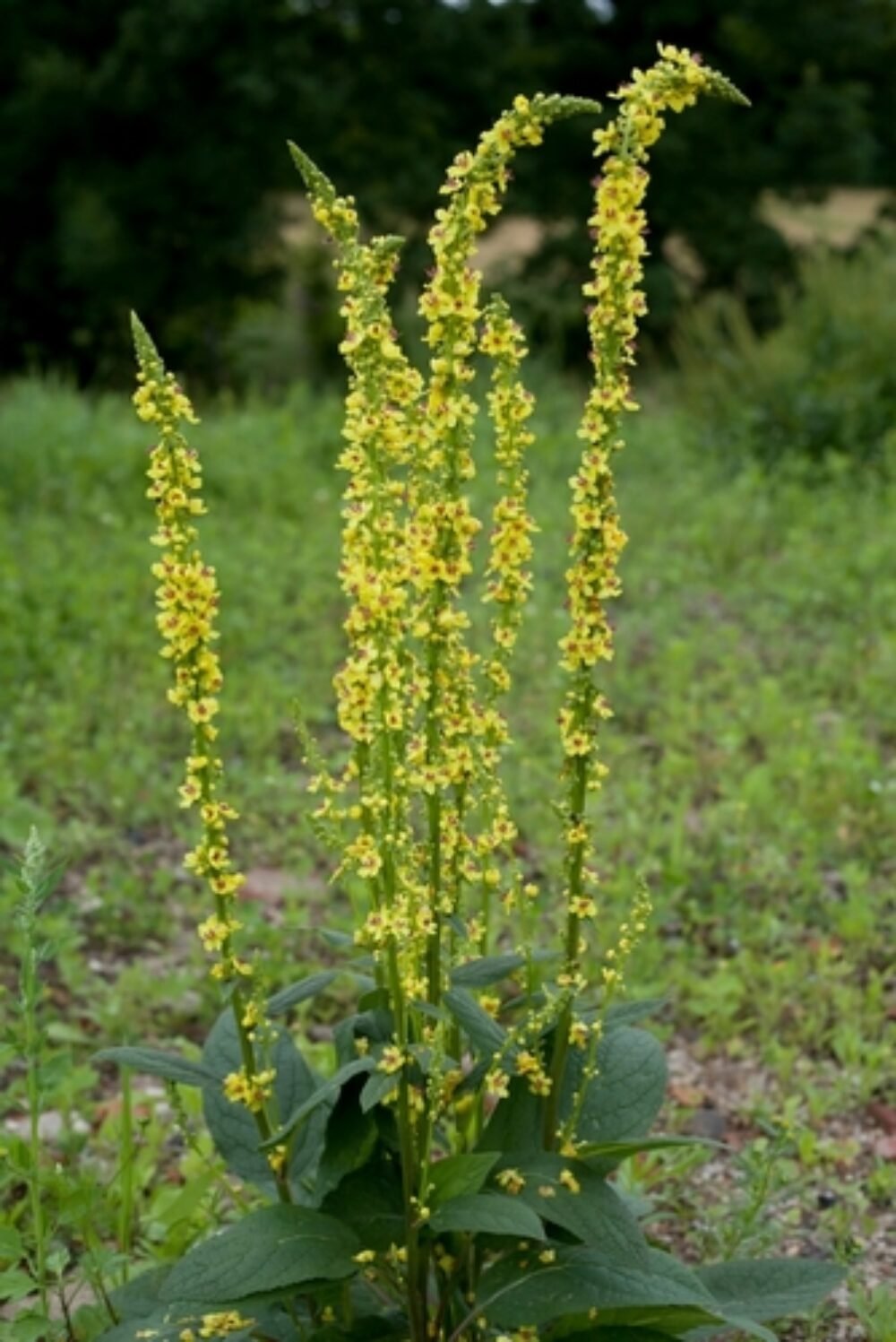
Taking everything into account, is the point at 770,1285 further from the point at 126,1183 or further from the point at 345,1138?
the point at 126,1183

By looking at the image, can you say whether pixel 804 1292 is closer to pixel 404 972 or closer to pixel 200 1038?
pixel 404 972

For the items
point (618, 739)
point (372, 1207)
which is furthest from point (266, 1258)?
point (618, 739)

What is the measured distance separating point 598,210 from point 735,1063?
2.18 meters

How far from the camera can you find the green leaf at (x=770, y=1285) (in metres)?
2.12

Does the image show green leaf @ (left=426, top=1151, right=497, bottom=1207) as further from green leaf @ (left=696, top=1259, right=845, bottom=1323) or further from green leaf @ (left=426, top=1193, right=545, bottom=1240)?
green leaf @ (left=696, top=1259, right=845, bottom=1323)

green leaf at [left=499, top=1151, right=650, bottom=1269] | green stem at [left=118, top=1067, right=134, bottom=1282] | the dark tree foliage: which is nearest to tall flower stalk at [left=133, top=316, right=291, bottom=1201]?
green leaf at [left=499, top=1151, right=650, bottom=1269]

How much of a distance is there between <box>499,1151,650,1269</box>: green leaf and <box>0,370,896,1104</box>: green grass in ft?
1.32

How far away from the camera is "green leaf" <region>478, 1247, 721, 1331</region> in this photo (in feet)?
6.24

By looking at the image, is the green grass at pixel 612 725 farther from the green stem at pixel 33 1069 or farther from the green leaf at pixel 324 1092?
the green leaf at pixel 324 1092

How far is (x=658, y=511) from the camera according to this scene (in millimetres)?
7398

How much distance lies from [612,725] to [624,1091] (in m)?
3.08

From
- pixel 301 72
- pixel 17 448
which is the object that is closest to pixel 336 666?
pixel 17 448

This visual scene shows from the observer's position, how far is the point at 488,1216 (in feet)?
5.96

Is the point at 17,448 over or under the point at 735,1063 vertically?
over
